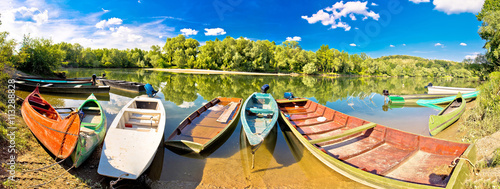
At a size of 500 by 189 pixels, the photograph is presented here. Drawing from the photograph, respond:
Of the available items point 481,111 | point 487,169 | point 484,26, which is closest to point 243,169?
point 487,169

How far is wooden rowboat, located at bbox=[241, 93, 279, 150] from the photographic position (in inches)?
234

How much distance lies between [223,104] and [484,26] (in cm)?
3542

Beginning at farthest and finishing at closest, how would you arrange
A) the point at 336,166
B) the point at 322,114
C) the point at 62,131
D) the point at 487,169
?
1. the point at 322,114
2. the point at 336,166
3. the point at 62,131
4. the point at 487,169

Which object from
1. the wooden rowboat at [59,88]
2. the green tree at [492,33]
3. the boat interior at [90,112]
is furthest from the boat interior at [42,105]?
the green tree at [492,33]

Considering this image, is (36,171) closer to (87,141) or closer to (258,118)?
(87,141)

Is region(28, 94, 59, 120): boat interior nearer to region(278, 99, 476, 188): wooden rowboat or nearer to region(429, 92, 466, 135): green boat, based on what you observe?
region(278, 99, 476, 188): wooden rowboat

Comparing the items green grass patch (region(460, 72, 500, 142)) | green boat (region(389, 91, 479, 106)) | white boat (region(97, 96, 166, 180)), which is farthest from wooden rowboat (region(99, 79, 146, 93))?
green boat (region(389, 91, 479, 106))

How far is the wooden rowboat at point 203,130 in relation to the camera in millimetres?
6191

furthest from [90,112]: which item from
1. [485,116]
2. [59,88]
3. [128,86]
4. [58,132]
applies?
[485,116]

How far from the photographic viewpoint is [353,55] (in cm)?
9750

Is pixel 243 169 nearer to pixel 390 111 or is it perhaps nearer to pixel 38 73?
pixel 390 111

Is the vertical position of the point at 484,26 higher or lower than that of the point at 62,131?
higher

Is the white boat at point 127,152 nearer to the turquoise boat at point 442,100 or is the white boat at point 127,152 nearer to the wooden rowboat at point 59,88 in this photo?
the wooden rowboat at point 59,88

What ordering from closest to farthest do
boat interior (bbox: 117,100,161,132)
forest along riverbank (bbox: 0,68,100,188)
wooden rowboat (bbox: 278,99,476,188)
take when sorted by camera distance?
forest along riverbank (bbox: 0,68,100,188)
wooden rowboat (bbox: 278,99,476,188)
boat interior (bbox: 117,100,161,132)
